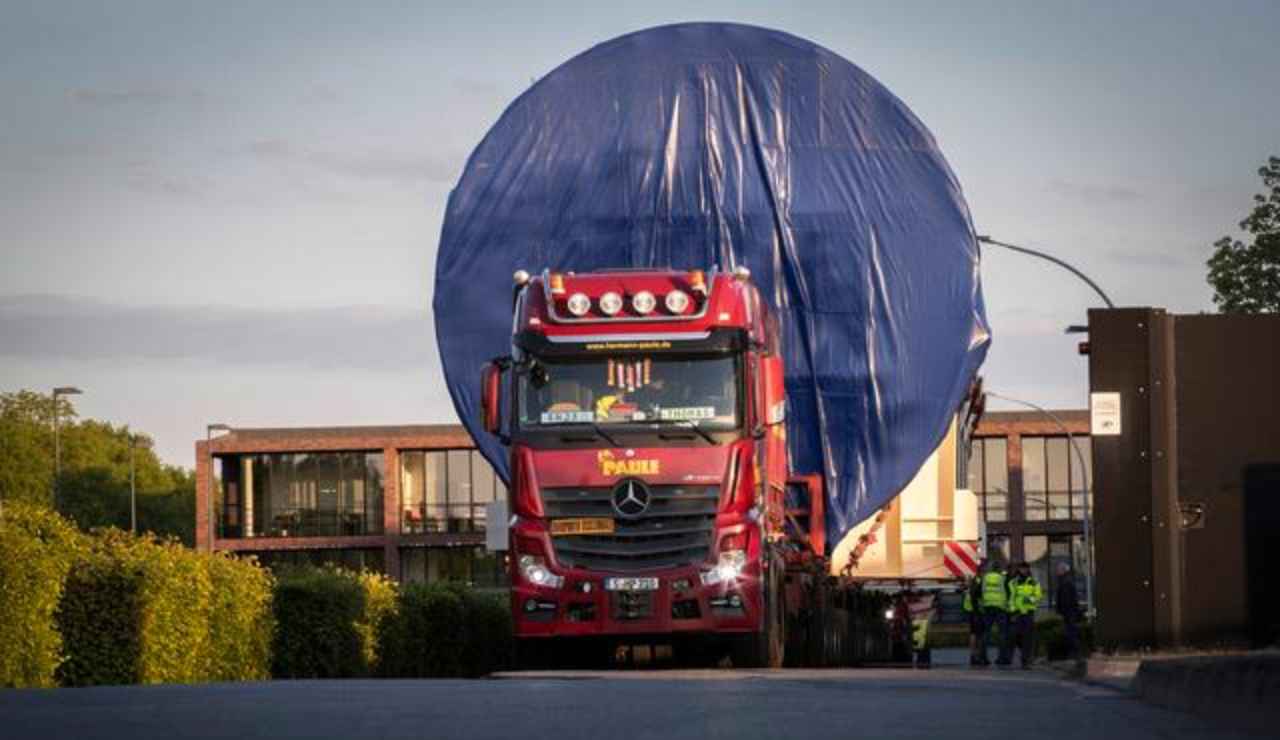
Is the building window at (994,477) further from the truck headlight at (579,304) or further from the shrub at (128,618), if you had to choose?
the truck headlight at (579,304)

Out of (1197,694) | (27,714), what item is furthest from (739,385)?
(27,714)

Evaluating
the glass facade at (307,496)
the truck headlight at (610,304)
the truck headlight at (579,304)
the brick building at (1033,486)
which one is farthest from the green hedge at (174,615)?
the brick building at (1033,486)

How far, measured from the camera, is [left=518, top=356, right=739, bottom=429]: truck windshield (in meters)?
22.2

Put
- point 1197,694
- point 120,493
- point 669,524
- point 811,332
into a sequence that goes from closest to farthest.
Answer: point 1197,694 < point 669,524 < point 811,332 < point 120,493

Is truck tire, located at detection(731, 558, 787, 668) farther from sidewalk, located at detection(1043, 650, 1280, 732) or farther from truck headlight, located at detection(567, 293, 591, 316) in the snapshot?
sidewalk, located at detection(1043, 650, 1280, 732)

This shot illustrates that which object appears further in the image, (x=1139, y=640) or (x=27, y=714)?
(x=1139, y=640)

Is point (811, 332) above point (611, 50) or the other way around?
the other way around

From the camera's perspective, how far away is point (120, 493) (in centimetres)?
12550

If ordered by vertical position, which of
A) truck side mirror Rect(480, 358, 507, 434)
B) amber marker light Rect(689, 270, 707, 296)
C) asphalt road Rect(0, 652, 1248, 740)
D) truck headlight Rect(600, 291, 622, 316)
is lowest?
asphalt road Rect(0, 652, 1248, 740)

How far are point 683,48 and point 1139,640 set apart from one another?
7.73 m

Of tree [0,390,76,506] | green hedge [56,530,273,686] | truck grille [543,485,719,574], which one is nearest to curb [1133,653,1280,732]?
truck grille [543,485,719,574]

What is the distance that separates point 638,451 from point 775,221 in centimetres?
343

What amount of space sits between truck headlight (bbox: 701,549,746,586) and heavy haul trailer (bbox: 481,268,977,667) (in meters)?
0.01

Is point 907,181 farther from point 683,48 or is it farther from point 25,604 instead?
point 25,604
